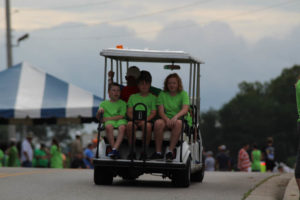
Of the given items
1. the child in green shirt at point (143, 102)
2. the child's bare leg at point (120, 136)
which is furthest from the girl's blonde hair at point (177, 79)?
the child's bare leg at point (120, 136)

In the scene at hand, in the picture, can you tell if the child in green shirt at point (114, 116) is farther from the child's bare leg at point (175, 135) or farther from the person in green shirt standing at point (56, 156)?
the person in green shirt standing at point (56, 156)

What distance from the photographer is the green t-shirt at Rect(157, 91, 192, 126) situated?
12.8m

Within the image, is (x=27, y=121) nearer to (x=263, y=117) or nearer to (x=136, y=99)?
(x=136, y=99)

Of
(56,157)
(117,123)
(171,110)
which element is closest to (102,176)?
(117,123)

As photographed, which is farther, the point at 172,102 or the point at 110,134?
the point at 172,102

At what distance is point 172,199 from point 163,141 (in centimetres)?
203

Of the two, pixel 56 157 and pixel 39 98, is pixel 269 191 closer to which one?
pixel 39 98

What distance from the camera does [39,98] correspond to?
2412cm

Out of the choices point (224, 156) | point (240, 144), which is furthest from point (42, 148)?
point (240, 144)

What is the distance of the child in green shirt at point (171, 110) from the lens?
12422 millimetres

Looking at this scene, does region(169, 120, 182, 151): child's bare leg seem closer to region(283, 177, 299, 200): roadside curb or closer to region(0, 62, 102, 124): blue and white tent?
region(283, 177, 299, 200): roadside curb

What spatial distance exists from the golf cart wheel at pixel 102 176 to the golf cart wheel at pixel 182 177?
1081 mm

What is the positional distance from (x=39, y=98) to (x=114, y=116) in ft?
38.2

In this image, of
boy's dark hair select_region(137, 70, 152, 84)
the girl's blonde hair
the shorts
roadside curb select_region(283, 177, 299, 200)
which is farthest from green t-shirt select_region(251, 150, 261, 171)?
the shorts
